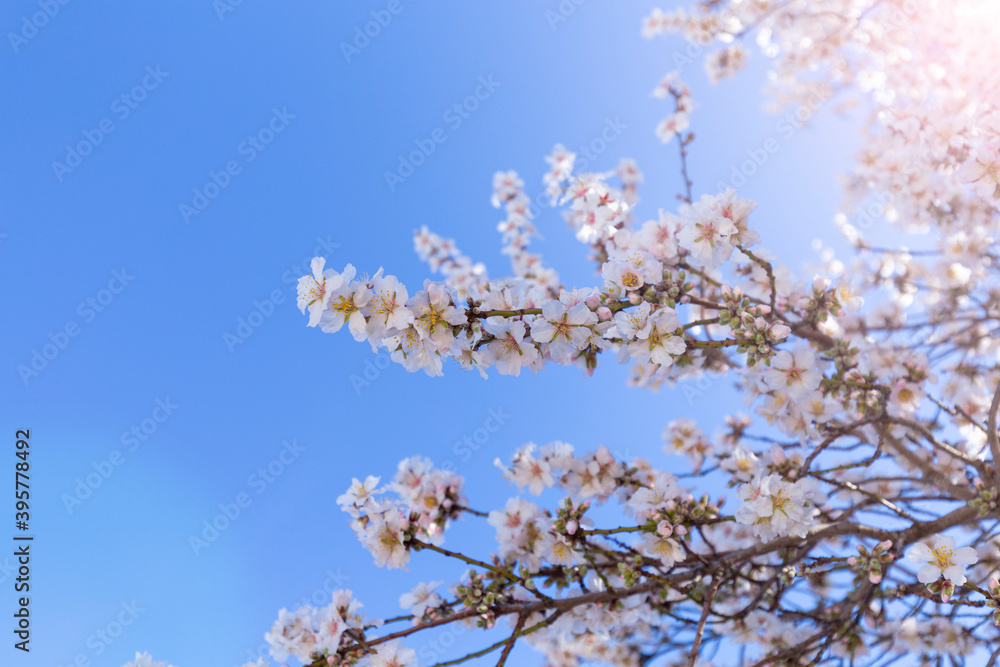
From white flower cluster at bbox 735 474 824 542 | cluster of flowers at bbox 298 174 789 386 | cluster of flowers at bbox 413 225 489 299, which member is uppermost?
cluster of flowers at bbox 413 225 489 299

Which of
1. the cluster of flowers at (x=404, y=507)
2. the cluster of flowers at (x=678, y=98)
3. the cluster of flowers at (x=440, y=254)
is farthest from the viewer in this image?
the cluster of flowers at (x=440, y=254)

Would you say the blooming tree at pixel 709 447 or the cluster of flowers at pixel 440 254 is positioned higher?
the cluster of flowers at pixel 440 254

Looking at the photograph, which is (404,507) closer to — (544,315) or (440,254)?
(544,315)

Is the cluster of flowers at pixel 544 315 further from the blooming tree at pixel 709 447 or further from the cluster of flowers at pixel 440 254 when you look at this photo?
the cluster of flowers at pixel 440 254

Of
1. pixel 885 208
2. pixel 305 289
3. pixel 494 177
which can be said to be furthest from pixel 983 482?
pixel 494 177

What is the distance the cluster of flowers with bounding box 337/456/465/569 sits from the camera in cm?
240

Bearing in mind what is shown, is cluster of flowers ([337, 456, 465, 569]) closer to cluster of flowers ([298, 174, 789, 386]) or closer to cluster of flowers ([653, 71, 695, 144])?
cluster of flowers ([298, 174, 789, 386])

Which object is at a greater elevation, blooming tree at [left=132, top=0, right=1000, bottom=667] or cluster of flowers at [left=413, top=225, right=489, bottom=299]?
cluster of flowers at [left=413, top=225, right=489, bottom=299]

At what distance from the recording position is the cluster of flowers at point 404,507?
2.40 m

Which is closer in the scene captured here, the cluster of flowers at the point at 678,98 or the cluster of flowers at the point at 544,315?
the cluster of flowers at the point at 544,315

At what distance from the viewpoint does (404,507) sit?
2.65m

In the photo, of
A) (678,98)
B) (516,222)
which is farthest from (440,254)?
(678,98)

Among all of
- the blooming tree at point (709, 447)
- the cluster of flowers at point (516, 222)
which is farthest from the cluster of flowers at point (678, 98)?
Answer: the cluster of flowers at point (516, 222)

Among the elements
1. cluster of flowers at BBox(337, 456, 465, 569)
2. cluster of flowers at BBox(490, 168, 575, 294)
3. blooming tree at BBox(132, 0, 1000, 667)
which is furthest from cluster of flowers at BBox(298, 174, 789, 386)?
cluster of flowers at BBox(490, 168, 575, 294)
